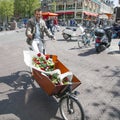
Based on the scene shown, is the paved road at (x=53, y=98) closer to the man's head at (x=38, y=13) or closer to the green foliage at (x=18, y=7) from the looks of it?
the man's head at (x=38, y=13)

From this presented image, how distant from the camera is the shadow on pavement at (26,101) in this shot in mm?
3740

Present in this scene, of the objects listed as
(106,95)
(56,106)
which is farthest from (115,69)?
(56,106)

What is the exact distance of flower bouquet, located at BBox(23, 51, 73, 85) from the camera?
360cm

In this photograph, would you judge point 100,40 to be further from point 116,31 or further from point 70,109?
point 116,31

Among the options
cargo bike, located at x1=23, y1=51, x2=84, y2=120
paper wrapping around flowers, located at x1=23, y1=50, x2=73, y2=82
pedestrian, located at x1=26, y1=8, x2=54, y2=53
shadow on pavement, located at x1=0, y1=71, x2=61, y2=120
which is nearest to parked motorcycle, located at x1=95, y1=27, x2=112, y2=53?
pedestrian, located at x1=26, y1=8, x2=54, y2=53

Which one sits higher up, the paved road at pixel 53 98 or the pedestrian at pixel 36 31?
the pedestrian at pixel 36 31

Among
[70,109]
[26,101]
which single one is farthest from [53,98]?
[70,109]

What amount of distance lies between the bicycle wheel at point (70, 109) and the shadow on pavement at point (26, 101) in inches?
6.6

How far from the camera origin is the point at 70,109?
3469mm

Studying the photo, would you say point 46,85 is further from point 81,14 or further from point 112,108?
point 81,14

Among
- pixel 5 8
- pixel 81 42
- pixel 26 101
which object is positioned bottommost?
pixel 26 101

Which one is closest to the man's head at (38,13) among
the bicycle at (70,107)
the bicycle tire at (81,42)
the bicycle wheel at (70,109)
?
the bicycle at (70,107)

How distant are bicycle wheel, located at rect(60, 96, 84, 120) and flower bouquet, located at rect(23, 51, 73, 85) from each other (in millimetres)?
316

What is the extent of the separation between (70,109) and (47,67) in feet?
3.62
